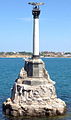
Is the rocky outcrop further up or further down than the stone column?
further down

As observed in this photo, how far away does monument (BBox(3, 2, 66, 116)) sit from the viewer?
93.3 feet

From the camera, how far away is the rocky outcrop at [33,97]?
2842cm

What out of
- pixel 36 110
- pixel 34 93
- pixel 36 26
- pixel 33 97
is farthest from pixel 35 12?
pixel 36 110

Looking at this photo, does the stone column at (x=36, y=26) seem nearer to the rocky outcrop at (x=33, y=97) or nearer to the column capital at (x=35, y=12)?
the column capital at (x=35, y=12)

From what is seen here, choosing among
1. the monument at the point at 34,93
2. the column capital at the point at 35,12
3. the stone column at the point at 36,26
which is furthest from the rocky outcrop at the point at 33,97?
the column capital at the point at 35,12

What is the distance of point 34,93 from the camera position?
1158 inches

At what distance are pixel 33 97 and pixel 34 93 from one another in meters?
0.39

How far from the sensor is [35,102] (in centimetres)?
2920

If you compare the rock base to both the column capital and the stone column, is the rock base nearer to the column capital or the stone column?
the stone column

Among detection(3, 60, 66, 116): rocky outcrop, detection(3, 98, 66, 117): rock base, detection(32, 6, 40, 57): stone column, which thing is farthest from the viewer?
detection(32, 6, 40, 57): stone column

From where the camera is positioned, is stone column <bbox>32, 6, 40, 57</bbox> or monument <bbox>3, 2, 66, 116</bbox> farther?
stone column <bbox>32, 6, 40, 57</bbox>

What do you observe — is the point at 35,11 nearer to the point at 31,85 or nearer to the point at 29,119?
the point at 31,85

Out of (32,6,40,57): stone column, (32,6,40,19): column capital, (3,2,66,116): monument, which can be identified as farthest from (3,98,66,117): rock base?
(32,6,40,19): column capital

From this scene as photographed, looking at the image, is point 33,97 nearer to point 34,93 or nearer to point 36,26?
point 34,93
